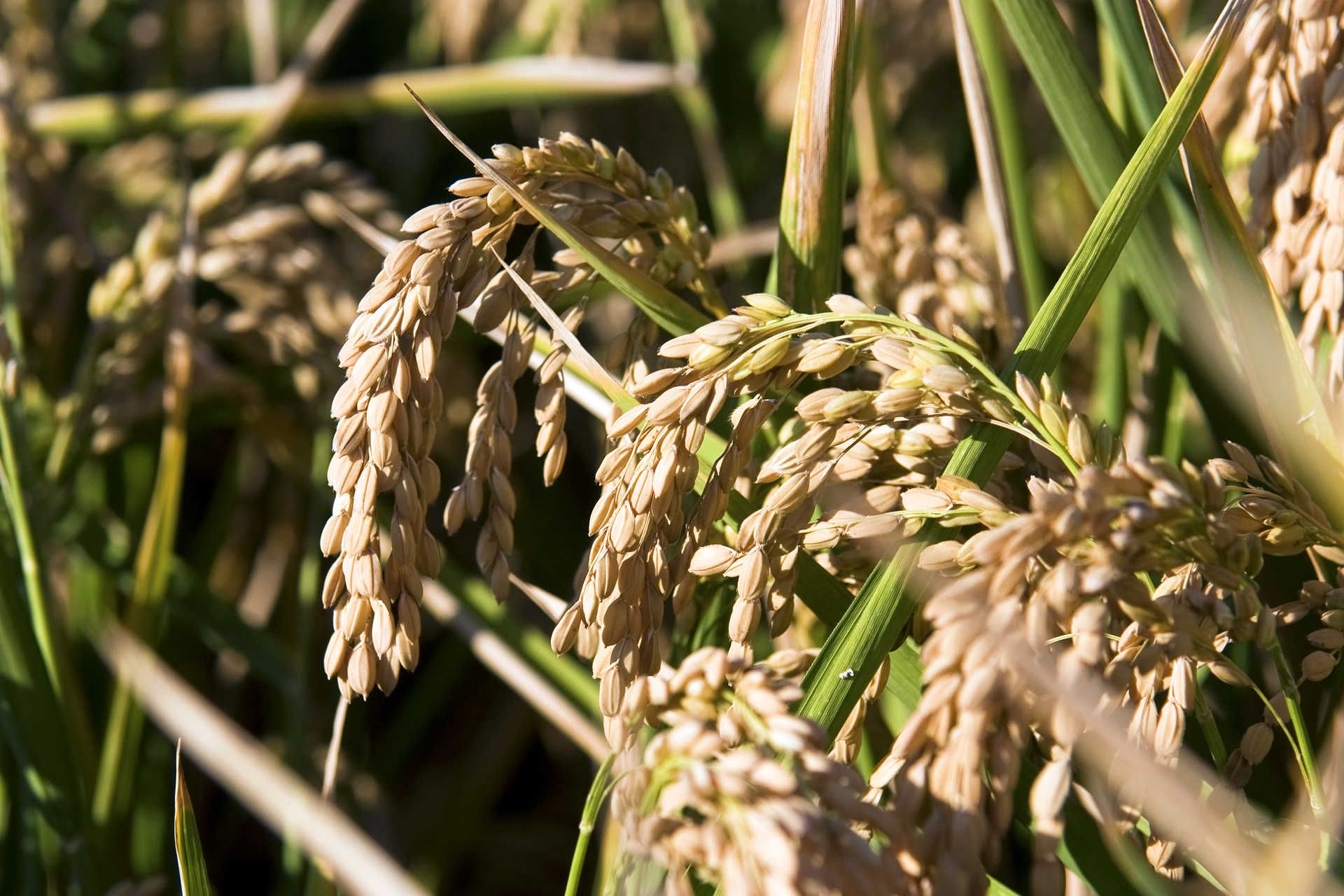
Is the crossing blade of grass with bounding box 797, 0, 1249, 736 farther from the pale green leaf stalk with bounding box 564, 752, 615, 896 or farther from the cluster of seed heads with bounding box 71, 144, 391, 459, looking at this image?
the cluster of seed heads with bounding box 71, 144, 391, 459

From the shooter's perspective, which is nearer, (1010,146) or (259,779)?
(259,779)

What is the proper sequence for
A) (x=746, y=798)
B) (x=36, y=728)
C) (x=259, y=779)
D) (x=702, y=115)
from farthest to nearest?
1. (x=702, y=115)
2. (x=36, y=728)
3. (x=259, y=779)
4. (x=746, y=798)

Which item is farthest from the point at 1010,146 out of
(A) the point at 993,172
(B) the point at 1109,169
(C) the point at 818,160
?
(C) the point at 818,160

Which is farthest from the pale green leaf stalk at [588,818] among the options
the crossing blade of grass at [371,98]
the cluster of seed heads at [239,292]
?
the crossing blade of grass at [371,98]

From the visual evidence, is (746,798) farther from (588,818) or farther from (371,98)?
(371,98)

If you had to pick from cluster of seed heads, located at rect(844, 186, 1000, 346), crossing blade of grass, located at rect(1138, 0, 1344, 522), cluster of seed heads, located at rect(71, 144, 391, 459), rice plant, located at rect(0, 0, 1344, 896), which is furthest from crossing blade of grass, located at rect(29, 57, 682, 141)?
crossing blade of grass, located at rect(1138, 0, 1344, 522)

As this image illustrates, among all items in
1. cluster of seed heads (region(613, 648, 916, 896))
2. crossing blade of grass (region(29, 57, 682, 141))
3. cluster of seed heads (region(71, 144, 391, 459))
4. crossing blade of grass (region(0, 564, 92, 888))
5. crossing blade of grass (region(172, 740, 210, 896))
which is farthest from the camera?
crossing blade of grass (region(29, 57, 682, 141))

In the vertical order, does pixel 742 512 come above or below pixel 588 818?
above
